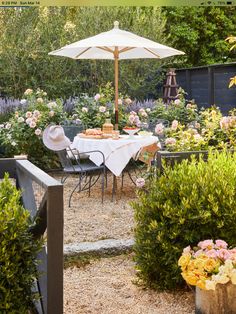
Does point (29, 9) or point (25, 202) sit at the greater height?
point (29, 9)

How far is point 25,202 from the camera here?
123 inches

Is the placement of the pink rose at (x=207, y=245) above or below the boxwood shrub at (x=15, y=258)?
below

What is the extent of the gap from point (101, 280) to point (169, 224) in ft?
2.51

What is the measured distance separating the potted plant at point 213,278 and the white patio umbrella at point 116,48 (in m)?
4.52

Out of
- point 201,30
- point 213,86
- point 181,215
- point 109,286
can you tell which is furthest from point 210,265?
point 201,30

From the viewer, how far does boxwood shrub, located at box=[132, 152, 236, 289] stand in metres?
3.36

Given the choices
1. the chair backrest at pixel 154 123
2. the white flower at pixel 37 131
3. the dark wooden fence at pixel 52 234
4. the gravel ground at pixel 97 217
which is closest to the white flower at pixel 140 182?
the gravel ground at pixel 97 217

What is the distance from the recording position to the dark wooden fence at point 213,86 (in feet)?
35.7

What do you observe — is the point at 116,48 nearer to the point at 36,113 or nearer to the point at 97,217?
the point at 36,113

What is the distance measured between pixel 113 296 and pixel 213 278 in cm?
92

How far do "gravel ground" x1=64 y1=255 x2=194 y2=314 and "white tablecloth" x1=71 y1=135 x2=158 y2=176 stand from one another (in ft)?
8.38

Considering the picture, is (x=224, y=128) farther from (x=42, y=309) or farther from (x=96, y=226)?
(x=42, y=309)

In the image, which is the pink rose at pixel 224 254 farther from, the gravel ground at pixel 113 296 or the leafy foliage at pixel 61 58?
the leafy foliage at pixel 61 58

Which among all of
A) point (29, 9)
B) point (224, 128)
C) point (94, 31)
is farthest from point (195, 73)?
point (224, 128)
